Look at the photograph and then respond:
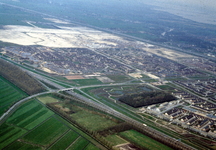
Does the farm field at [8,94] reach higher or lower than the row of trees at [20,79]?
lower

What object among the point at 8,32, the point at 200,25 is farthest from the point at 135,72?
the point at 200,25

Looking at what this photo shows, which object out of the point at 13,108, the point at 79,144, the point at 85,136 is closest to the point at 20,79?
the point at 13,108

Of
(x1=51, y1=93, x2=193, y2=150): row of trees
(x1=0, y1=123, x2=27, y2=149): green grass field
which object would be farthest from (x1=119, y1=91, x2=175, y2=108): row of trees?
(x1=0, y1=123, x2=27, y2=149): green grass field

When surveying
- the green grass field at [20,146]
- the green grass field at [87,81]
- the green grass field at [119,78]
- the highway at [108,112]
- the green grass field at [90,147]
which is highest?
the green grass field at [119,78]

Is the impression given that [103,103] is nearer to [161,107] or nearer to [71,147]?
[161,107]

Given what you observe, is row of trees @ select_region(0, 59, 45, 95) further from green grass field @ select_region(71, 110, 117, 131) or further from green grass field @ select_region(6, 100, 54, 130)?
green grass field @ select_region(71, 110, 117, 131)

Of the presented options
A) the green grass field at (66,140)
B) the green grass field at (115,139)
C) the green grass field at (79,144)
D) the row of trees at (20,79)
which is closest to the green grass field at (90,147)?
the green grass field at (79,144)

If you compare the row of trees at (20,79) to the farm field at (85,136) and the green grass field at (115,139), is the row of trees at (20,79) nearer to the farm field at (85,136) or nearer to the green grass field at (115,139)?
the farm field at (85,136)
